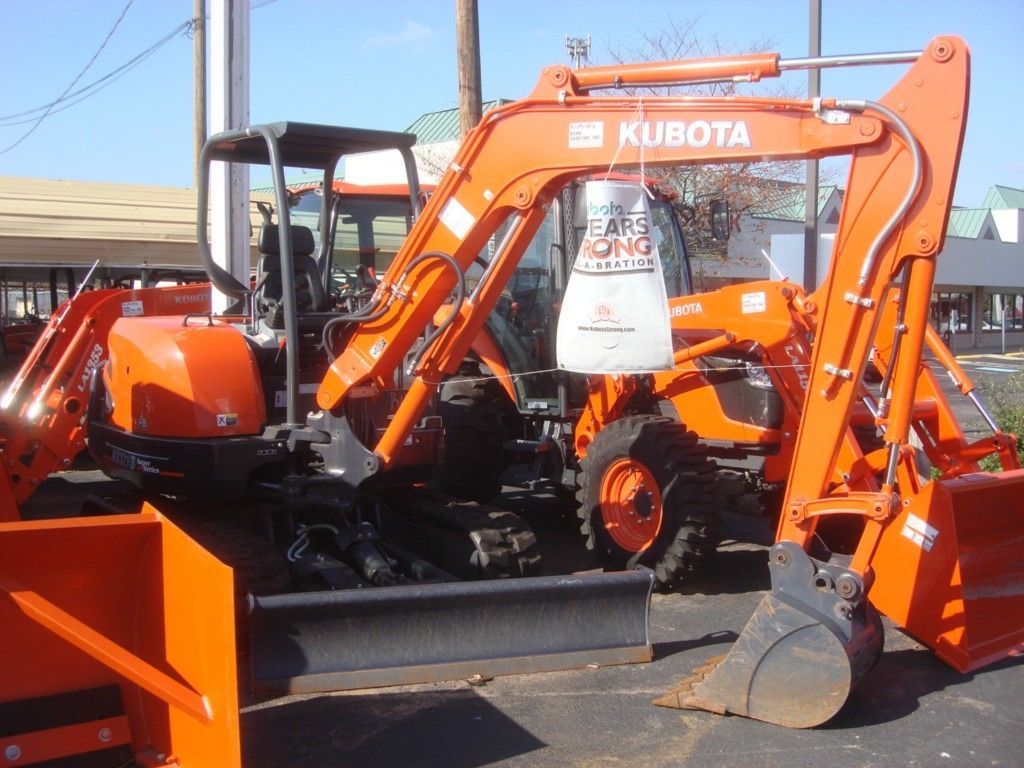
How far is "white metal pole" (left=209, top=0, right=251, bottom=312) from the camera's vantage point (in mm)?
10352

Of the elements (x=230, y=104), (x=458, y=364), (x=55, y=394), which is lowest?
(x=55, y=394)

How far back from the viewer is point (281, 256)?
5840 millimetres

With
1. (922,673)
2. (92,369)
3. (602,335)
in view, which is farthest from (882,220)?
(92,369)

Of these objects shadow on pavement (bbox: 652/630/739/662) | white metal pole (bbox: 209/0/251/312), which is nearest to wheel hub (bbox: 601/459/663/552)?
shadow on pavement (bbox: 652/630/739/662)

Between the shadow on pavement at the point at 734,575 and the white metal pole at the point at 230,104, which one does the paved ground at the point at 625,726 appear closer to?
the shadow on pavement at the point at 734,575

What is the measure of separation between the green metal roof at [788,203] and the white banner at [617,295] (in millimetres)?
12037

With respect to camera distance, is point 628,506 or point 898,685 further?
point 628,506

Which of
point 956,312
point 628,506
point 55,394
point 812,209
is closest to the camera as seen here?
point 628,506

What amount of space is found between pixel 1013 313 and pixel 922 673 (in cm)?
4170

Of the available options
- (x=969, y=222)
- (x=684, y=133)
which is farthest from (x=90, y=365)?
(x=969, y=222)

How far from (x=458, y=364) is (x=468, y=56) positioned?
21.1 ft

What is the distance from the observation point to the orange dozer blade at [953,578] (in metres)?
5.32

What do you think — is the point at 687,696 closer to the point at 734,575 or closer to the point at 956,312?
the point at 734,575

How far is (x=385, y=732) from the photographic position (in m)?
4.59
